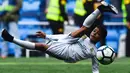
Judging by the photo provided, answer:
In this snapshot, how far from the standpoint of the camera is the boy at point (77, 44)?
29.6ft

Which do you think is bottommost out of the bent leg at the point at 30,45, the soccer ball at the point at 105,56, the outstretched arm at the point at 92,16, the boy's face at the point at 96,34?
the soccer ball at the point at 105,56

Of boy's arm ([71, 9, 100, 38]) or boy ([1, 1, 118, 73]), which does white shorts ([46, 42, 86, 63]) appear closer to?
boy ([1, 1, 118, 73])

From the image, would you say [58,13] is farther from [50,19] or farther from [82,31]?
[82,31]

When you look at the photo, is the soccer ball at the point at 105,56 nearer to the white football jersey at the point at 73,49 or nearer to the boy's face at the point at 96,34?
the white football jersey at the point at 73,49

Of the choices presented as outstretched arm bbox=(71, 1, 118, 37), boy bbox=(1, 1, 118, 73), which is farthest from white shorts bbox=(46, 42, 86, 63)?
outstretched arm bbox=(71, 1, 118, 37)

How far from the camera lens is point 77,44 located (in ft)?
30.0

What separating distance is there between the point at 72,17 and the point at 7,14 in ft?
6.83

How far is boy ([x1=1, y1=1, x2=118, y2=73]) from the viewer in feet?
29.6

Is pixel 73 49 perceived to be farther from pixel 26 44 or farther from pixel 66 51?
pixel 26 44

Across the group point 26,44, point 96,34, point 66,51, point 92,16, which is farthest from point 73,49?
point 26,44

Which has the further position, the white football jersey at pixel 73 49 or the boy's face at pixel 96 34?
the white football jersey at pixel 73 49

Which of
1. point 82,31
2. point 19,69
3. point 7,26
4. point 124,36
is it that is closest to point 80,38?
point 82,31

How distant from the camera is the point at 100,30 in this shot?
352 inches

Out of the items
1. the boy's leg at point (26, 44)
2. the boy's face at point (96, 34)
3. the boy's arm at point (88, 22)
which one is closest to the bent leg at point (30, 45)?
the boy's leg at point (26, 44)
